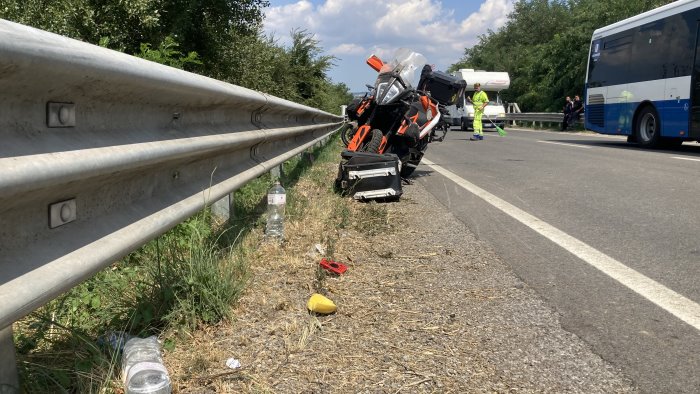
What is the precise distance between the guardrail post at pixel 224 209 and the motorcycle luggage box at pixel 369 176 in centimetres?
219

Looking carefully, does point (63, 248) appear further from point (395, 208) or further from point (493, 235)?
point (395, 208)

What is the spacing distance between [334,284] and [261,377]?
119 cm

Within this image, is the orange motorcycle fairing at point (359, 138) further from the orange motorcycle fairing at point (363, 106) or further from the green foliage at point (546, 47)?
the green foliage at point (546, 47)

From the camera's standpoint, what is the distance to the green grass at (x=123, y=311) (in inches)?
79.9

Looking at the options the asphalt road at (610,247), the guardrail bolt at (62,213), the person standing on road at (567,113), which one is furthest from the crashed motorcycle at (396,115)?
the person standing on road at (567,113)

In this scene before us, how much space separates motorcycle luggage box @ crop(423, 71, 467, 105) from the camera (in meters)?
9.74

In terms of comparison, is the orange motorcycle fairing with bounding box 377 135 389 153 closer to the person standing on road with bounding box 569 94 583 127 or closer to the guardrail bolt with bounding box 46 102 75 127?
the guardrail bolt with bounding box 46 102 75 127

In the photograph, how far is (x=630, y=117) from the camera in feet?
53.7

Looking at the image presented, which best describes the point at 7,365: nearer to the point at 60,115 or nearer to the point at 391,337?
the point at 60,115

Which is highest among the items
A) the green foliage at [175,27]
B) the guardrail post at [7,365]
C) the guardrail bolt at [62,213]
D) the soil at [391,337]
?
the green foliage at [175,27]

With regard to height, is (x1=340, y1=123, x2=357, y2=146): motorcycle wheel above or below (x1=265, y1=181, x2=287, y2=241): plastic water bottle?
above

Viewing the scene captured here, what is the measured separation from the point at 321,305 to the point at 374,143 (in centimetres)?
517

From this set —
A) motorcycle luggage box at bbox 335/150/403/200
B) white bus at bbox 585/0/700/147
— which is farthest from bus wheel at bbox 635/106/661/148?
motorcycle luggage box at bbox 335/150/403/200

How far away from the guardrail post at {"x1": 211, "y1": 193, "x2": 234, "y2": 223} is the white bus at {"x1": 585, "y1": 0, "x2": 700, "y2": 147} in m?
12.6
